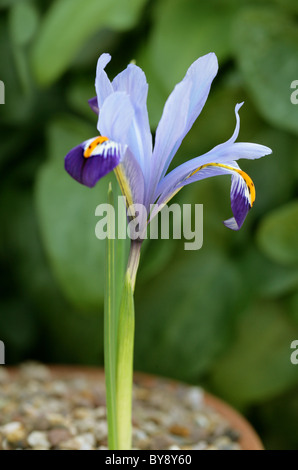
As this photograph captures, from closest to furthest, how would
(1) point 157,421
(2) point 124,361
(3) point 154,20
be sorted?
(2) point 124,361
(1) point 157,421
(3) point 154,20

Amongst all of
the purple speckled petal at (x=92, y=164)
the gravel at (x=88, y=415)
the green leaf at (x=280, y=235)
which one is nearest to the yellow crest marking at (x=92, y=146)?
the purple speckled petal at (x=92, y=164)

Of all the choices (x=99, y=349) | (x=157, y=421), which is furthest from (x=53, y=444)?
(x=99, y=349)

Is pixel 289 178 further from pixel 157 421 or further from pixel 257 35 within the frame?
pixel 157 421

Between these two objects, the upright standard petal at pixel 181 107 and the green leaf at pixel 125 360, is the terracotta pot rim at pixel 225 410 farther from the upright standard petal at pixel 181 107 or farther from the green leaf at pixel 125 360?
the upright standard petal at pixel 181 107

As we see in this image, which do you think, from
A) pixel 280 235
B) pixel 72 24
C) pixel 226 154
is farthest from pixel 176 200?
pixel 226 154

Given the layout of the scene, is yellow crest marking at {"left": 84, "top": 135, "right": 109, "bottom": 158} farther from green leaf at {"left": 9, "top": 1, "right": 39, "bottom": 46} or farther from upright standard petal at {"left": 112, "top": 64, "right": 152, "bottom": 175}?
green leaf at {"left": 9, "top": 1, "right": 39, "bottom": 46}

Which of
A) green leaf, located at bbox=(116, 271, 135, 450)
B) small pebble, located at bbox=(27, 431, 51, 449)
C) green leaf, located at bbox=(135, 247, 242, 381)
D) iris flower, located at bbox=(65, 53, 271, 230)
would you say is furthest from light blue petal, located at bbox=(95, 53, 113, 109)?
green leaf, located at bbox=(135, 247, 242, 381)

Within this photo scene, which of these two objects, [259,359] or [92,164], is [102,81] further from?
[259,359]
